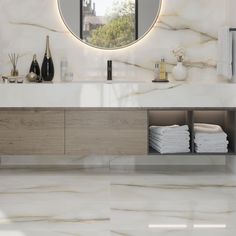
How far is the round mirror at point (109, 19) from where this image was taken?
4.39 meters

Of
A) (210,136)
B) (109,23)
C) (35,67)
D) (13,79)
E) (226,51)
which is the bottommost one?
(210,136)

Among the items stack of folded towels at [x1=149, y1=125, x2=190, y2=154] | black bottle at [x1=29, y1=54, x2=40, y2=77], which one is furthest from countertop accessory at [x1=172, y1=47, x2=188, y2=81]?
black bottle at [x1=29, y1=54, x2=40, y2=77]

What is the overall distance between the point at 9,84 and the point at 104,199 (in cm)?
133

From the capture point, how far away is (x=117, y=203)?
3.00m

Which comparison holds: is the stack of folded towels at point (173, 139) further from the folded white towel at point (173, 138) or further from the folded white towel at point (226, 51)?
the folded white towel at point (226, 51)

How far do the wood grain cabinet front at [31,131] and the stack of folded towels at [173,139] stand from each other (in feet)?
2.57

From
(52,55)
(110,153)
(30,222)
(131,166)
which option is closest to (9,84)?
(52,55)

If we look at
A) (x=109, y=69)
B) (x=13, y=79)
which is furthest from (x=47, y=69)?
(x=109, y=69)

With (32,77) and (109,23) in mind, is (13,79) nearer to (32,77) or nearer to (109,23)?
(32,77)

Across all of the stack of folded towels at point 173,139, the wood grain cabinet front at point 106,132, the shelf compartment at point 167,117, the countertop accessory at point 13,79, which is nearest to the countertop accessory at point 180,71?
the shelf compartment at point 167,117

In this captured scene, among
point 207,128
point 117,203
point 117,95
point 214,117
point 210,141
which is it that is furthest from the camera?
point 214,117

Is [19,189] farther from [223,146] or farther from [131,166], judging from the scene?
[223,146]

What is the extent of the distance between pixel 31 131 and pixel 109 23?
4.05 feet

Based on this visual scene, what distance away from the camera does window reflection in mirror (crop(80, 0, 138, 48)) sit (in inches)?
174
